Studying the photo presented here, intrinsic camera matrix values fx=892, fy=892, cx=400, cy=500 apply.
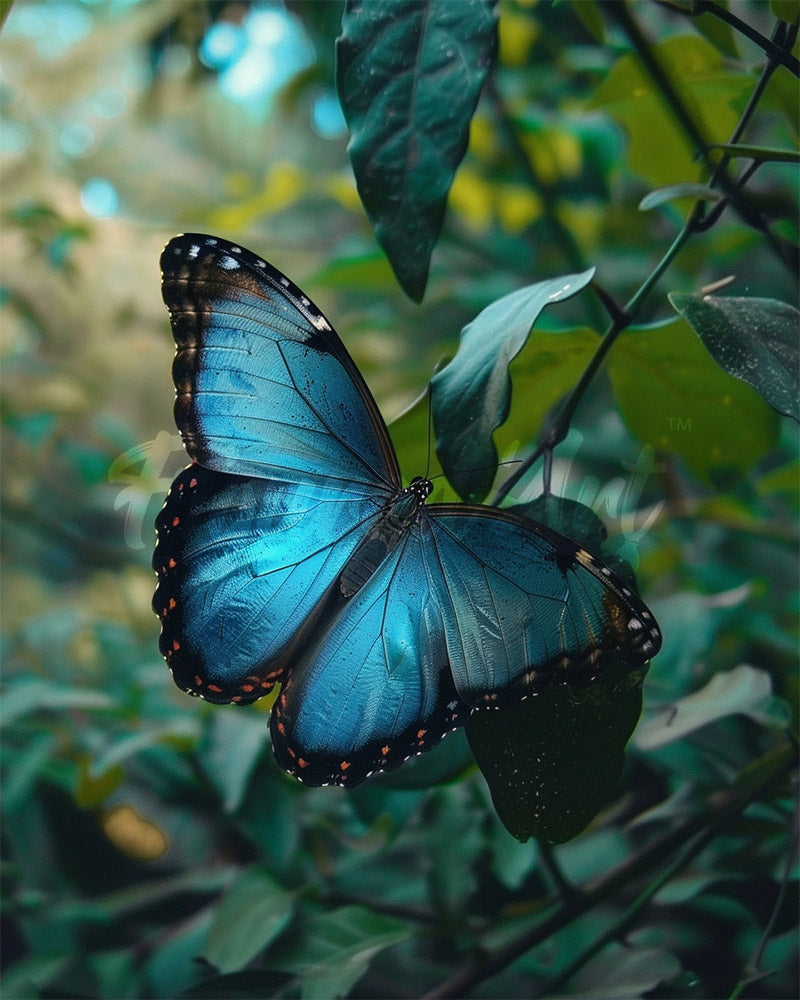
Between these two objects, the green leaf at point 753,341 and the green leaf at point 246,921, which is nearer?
the green leaf at point 753,341

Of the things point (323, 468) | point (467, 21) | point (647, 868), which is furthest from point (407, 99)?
point (647, 868)

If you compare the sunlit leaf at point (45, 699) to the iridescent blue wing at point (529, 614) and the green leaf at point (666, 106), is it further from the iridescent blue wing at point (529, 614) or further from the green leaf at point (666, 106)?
the green leaf at point (666, 106)

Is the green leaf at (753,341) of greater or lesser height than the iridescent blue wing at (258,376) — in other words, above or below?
below

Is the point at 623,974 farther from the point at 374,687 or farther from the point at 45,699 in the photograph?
the point at 45,699

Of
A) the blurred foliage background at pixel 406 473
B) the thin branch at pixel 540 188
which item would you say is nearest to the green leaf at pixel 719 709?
the blurred foliage background at pixel 406 473

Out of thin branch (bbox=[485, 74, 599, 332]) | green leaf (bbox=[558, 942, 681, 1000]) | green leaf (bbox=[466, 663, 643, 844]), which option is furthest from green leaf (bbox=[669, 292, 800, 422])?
thin branch (bbox=[485, 74, 599, 332])

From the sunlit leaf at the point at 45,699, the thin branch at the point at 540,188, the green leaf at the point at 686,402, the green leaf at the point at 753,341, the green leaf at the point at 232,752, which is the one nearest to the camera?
the green leaf at the point at 753,341

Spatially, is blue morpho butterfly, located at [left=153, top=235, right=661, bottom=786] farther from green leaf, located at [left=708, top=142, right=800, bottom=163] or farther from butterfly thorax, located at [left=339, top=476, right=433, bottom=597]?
green leaf, located at [left=708, top=142, right=800, bottom=163]
